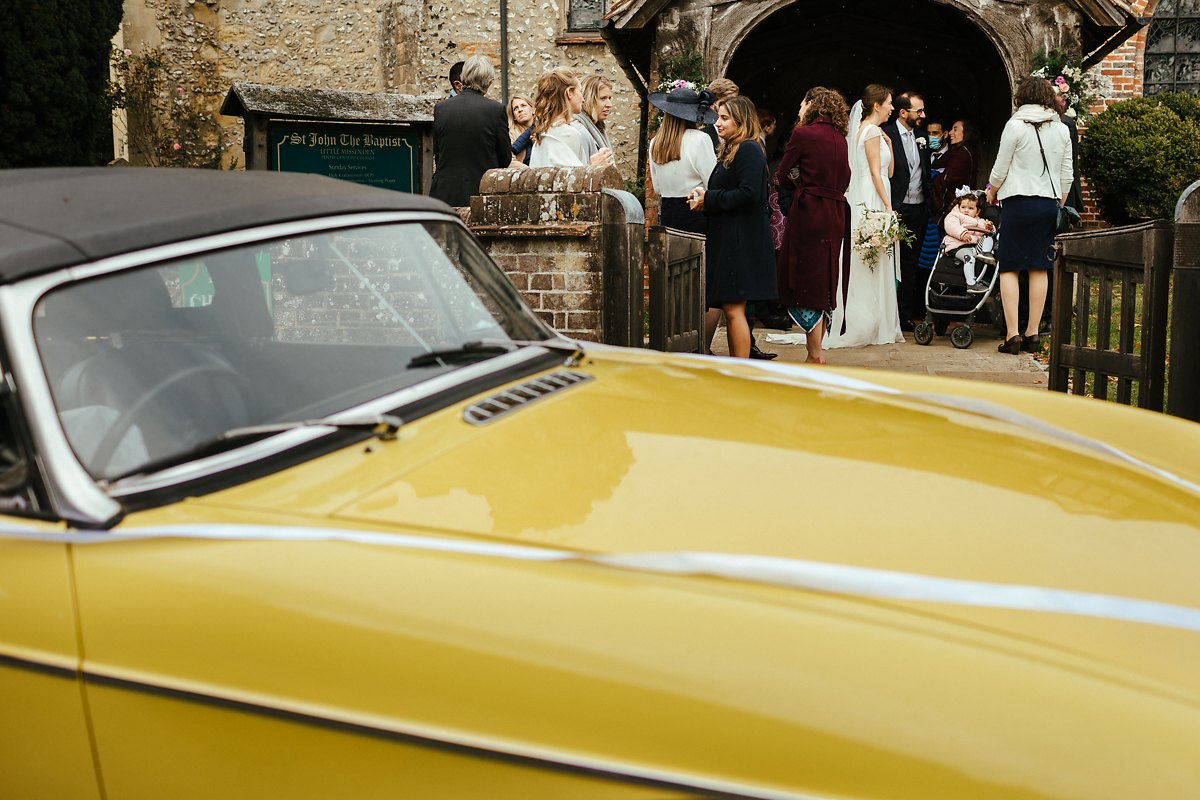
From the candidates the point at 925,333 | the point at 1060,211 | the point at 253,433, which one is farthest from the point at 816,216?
the point at 253,433

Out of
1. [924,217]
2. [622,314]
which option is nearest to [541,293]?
[622,314]

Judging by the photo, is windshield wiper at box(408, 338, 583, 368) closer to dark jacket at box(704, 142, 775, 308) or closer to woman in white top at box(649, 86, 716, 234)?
dark jacket at box(704, 142, 775, 308)

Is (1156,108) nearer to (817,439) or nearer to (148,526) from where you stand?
(817,439)

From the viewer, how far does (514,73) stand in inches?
824

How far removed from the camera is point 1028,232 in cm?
924

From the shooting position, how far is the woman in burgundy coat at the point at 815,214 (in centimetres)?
829

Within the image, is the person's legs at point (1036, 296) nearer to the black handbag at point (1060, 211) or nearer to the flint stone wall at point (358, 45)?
the black handbag at point (1060, 211)

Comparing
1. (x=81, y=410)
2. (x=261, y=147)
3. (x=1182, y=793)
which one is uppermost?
(x=261, y=147)

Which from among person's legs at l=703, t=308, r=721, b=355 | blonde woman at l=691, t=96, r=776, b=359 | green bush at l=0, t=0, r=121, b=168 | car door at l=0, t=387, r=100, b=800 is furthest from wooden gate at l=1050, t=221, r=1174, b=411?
green bush at l=0, t=0, r=121, b=168

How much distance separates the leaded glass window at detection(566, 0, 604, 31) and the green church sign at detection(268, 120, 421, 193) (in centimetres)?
1210

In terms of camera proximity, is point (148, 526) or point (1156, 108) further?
point (1156, 108)

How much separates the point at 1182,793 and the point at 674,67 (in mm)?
11529

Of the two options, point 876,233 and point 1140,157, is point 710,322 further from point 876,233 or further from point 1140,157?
point 1140,157

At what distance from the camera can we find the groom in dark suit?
10859mm
